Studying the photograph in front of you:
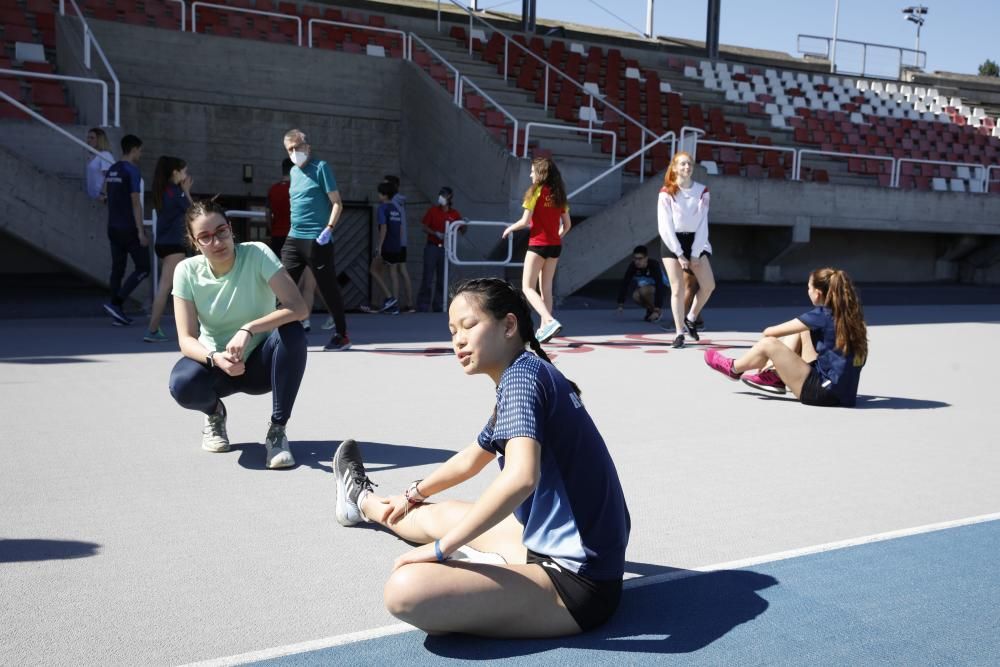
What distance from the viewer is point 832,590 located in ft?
10.5

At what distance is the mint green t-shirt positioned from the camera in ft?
15.4

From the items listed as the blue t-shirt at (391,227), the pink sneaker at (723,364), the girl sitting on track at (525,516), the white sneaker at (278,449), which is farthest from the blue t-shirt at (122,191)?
the girl sitting on track at (525,516)

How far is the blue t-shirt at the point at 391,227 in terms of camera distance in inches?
498

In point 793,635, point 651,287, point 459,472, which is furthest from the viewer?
point 651,287

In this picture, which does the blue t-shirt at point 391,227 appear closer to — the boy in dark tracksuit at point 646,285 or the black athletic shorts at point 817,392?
the boy in dark tracksuit at point 646,285

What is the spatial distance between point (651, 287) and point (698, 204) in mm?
2727

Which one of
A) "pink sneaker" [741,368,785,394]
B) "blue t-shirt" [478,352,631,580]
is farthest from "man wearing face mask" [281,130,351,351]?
"blue t-shirt" [478,352,631,580]

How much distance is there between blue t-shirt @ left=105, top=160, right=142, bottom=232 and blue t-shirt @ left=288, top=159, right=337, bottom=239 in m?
1.85

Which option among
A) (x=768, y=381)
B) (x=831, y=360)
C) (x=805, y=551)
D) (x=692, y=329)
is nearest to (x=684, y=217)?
(x=692, y=329)

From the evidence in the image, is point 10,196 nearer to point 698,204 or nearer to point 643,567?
point 698,204

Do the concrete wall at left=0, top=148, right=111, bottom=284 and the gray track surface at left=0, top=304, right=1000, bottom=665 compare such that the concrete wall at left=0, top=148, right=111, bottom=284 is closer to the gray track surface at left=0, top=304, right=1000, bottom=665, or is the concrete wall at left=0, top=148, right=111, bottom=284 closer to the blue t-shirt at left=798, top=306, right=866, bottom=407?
the gray track surface at left=0, top=304, right=1000, bottom=665

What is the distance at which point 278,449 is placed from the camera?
467cm

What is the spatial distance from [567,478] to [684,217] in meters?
7.27

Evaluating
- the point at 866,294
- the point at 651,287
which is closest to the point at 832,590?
the point at 651,287
